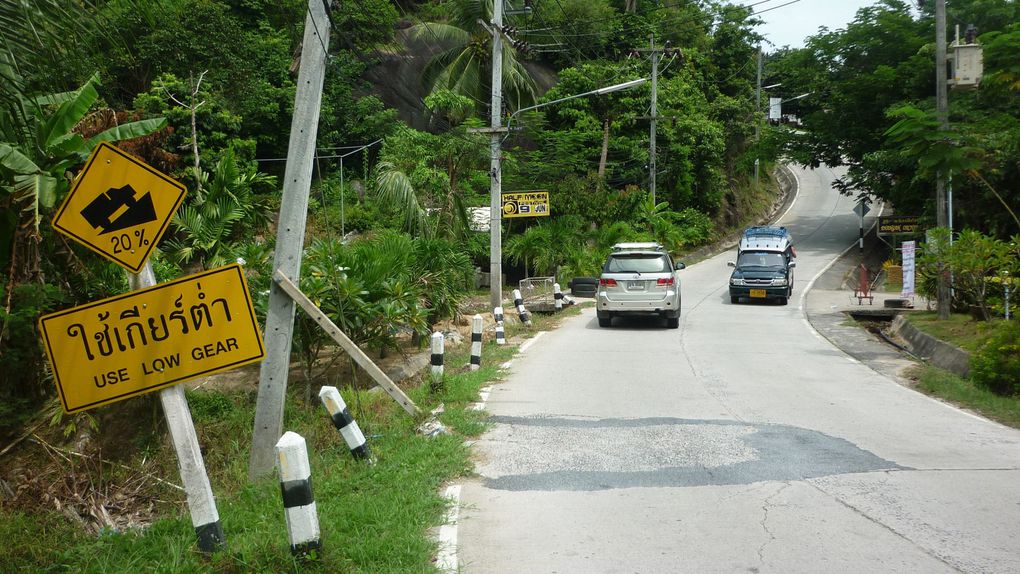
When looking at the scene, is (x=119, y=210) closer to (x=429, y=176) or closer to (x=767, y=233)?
(x=429, y=176)

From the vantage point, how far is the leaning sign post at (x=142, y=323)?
4672 millimetres

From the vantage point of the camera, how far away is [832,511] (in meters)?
6.25

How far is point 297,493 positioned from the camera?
4699 millimetres

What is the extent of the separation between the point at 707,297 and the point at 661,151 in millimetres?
17589

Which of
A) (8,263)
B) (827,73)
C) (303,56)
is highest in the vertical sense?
(827,73)

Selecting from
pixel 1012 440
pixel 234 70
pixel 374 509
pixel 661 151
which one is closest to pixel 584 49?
pixel 661 151

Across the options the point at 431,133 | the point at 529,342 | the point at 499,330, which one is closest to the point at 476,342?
the point at 499,330

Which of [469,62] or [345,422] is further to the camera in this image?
[469,62]

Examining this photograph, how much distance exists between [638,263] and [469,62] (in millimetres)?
20881

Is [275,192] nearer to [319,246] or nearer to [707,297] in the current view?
[707,297]

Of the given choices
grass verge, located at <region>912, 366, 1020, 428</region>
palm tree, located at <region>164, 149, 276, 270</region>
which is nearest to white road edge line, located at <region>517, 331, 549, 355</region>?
palm tree, located at <region>164, 149, 276, 270</region>

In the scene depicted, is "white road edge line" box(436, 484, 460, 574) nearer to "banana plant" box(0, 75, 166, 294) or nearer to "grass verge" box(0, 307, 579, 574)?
"grass verge" box(0, 307, 579, 574)

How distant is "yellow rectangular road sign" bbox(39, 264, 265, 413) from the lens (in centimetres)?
465

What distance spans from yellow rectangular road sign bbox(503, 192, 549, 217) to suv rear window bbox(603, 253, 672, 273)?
256 inches
